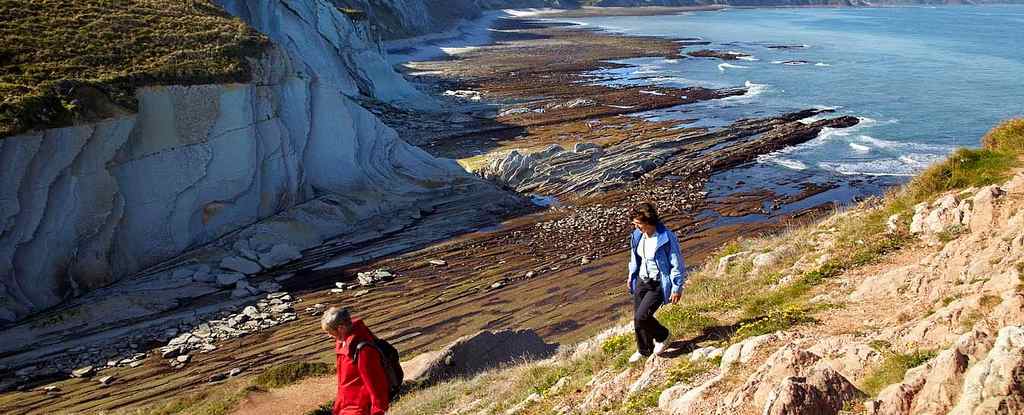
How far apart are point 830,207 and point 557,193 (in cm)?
1061

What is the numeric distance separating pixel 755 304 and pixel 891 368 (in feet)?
12.3

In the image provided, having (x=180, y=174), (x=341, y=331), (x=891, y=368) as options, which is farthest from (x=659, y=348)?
(x=180, y=174)

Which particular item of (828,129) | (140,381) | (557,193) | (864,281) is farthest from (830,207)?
(140,381)

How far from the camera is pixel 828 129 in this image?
149 feet

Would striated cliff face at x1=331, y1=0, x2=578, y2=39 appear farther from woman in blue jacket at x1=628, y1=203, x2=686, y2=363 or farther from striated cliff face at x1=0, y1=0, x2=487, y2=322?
woman in blue jacket at x1=628, y1=203, x2=686, y2=363

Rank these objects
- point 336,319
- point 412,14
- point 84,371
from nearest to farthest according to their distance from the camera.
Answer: point 336,319
point 84,371
point 412,14

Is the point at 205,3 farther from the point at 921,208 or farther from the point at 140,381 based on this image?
the point at 921,208

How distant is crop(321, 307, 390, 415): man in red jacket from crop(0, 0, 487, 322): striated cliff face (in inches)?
650

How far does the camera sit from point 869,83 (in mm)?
60656

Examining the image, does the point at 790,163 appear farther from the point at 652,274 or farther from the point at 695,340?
the point at 652,274

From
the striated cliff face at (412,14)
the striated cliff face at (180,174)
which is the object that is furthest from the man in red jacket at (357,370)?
the striated cliff face at (412,14)

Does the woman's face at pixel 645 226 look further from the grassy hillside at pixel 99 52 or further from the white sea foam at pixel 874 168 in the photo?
the white sea foam at pixel 874 168

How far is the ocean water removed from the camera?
40438 mm

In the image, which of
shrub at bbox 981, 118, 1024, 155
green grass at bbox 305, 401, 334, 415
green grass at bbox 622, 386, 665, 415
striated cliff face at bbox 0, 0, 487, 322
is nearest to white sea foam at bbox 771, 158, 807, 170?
striated cliff face at bbox 0, 0, 487, 322
